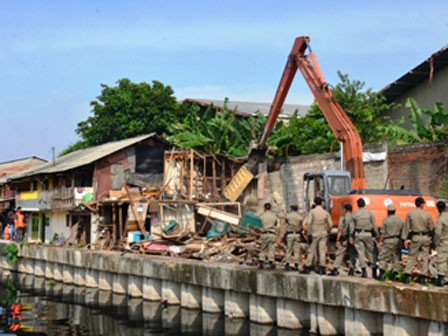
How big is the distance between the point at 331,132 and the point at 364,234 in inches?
660

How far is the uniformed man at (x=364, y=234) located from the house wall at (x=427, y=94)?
17.2 meters

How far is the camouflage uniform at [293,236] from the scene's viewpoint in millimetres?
13891

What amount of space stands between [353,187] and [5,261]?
21830mm

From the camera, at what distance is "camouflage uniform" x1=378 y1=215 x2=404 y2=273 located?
11820 mm

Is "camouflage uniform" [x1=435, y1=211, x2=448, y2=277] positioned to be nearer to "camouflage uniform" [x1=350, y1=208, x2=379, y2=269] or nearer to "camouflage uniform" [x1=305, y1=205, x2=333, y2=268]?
"camouflage uniform" [x1=350, y1=208, x2=379, y2=269]

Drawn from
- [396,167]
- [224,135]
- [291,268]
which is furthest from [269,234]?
[224,135]

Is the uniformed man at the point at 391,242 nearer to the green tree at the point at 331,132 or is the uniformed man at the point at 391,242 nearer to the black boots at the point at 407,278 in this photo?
the black boots at the point at 407,278

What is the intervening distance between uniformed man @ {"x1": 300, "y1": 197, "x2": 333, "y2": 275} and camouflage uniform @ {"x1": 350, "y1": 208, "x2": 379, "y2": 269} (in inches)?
31.8

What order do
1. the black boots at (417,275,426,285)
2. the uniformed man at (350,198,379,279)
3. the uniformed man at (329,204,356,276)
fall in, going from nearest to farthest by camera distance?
1. the black boots at (417,275,426,285)
2. the uniformed man at (350,198,379,279)
3. the uniformed man at (329,204,356,276)

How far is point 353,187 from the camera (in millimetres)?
17906

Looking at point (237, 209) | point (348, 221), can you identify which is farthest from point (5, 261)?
point (348, 221)

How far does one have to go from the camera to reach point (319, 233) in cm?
1298

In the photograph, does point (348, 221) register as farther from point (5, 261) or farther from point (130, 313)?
point (5, 261)

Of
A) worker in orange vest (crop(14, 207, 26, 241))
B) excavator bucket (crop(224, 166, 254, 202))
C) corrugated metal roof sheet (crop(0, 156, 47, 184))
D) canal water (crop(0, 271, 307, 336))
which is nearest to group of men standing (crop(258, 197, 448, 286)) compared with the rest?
canal water (crop(0, 271, 307, 336))
